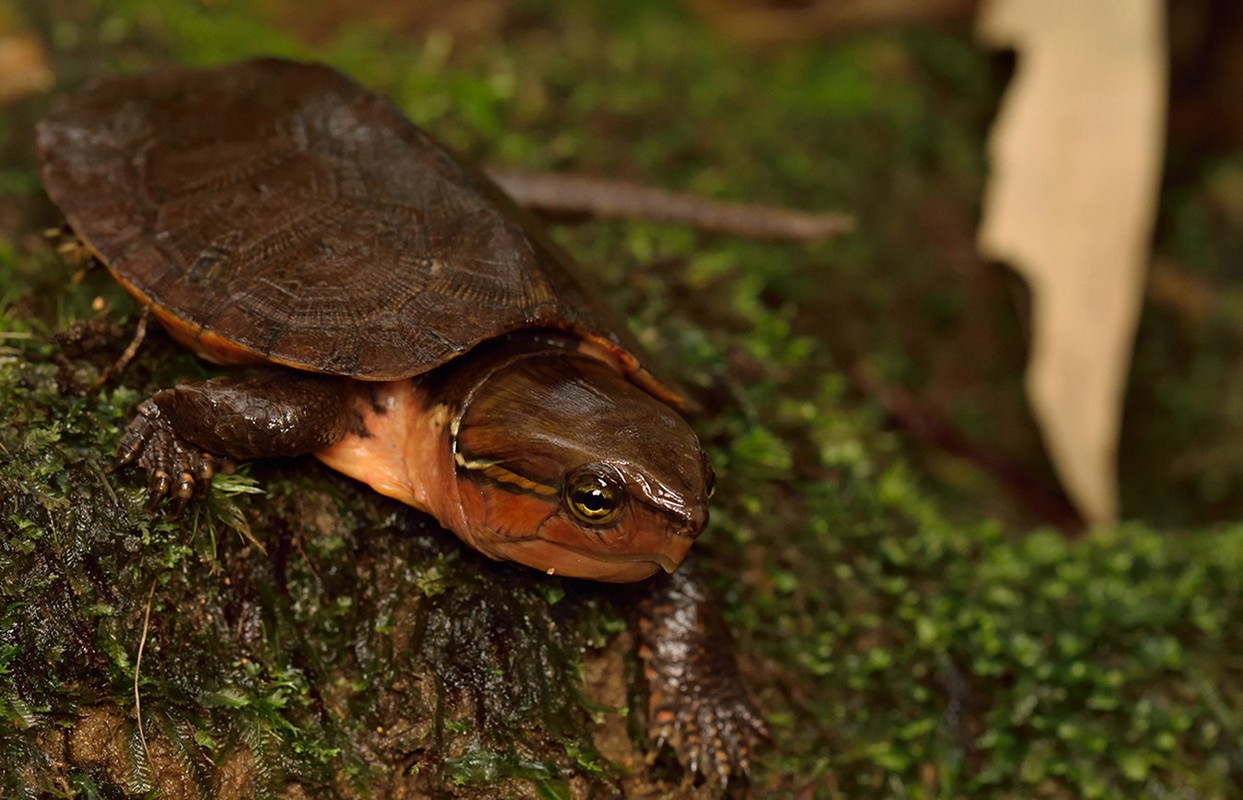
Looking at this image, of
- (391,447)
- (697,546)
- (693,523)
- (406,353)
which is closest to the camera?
(693,523)

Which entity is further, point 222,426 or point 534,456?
point 222,426

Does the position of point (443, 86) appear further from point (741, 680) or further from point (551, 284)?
point (741, 680)

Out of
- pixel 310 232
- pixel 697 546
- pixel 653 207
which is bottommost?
pixel 697 546

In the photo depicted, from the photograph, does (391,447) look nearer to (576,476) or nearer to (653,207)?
(576,476)

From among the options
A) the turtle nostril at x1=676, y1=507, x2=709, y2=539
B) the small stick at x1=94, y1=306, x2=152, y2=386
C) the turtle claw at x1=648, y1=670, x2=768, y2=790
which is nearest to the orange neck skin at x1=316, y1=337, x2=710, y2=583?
the turtle nostril at x1=676, y1=507, x2=709, y2=539

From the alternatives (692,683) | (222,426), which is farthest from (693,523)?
(222,426)

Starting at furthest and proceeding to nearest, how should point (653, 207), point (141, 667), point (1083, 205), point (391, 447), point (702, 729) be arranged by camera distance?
point (653, 207) → point (1083, 205) → point (702, 729) → point (391, 447) → point (141, 667)

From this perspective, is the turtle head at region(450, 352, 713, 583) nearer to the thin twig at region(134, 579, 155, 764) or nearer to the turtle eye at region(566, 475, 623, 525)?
the turtle eye at region(566, 475, 623, 525)

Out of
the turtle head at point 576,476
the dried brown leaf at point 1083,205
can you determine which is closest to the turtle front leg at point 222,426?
the turtle head at point 576,476
